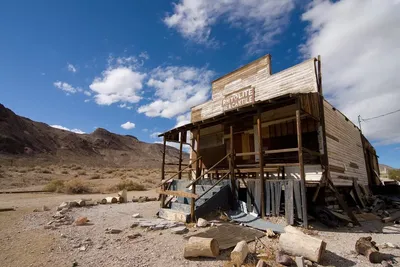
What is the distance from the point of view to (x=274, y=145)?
35.4 ft

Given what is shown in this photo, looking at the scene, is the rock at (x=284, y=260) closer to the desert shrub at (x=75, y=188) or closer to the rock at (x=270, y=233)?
the rock at (x=270, y=233)

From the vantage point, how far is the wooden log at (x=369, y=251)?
4.57 metres

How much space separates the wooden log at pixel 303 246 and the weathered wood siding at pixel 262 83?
5.30 metres

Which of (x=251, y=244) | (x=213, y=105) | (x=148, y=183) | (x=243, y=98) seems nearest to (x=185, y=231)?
(x=251, y=244)

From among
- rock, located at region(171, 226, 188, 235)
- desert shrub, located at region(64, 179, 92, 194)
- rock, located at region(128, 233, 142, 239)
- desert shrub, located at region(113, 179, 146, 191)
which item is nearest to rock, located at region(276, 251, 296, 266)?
rock, located at region(171, 226, 188, 235)

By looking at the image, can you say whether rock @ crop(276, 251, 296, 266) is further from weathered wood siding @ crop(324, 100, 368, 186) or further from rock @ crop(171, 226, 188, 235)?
weathered wood siding @ crop(324, 100, 368, 186)

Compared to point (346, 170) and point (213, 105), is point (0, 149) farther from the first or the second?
point (346, 170)

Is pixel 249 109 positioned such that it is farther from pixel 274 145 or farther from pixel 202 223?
pixel 202 223

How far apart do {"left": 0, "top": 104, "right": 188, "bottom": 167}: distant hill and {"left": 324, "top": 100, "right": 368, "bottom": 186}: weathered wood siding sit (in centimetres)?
5241

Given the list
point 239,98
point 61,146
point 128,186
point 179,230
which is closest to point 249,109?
point 179,230

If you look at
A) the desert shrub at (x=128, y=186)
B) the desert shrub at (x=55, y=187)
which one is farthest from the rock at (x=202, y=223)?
the desert shrub at (x=128, y=186)

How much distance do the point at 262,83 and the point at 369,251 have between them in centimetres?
886

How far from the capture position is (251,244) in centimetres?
550

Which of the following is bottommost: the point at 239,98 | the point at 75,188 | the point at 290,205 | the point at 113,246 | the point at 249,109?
the point at 113,246
